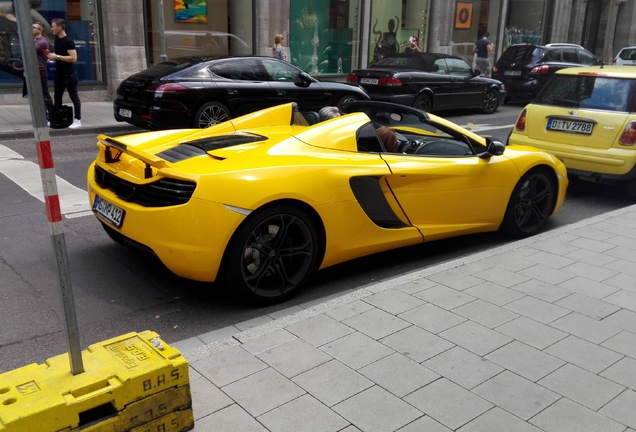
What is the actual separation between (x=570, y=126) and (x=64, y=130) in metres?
8.58

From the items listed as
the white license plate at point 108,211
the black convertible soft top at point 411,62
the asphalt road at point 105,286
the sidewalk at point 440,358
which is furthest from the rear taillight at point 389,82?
the white license plate at point 108,211

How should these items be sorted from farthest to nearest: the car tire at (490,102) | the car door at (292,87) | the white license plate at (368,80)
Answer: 1. the car tire at (490,102)
2. the white license plate at (368,80)
3. the car door at (292,87)

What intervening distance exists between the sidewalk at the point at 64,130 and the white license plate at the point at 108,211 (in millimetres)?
7006

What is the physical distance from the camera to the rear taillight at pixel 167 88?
1036cm

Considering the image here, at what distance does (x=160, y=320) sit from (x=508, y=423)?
7.71ft

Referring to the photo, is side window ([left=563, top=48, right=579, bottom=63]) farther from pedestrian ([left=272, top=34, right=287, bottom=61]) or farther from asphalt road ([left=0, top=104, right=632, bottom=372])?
asphalt road ([left=0, top=104, right=632, bottom=372])

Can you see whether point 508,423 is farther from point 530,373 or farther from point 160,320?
point 160,320

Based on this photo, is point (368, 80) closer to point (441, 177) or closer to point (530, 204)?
point (530, 204)

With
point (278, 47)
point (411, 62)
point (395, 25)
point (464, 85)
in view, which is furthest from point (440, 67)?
point (395, 25)

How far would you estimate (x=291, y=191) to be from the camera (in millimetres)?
4332

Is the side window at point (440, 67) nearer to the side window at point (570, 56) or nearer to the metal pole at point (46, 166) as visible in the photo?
the side window at point (570, 56)

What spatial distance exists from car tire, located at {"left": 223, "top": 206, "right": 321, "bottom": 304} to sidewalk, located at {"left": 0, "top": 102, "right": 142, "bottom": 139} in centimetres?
803

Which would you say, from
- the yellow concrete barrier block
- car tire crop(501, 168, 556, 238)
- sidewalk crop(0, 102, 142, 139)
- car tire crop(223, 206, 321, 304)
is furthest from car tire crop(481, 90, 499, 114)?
the yellow concrete barrier block

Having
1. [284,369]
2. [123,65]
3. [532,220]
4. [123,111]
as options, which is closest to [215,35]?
[123,65]
